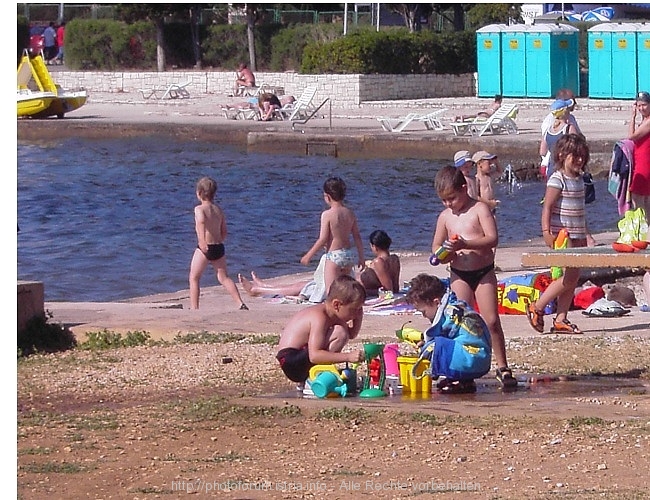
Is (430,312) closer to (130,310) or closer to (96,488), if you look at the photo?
(96,488)

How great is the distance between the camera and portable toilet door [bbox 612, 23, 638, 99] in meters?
29.9

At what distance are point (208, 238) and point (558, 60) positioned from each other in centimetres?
2170

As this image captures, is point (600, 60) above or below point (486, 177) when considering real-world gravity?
above

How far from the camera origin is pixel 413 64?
35438 millimetres

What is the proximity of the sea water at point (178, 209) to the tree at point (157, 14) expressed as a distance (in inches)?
389

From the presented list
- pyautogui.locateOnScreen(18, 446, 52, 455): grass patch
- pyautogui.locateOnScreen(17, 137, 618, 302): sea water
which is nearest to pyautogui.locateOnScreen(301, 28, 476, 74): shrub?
pyautogui.locateOnScreen(17, 137, 618, 302): sea water

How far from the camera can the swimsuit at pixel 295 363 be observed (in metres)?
7.25

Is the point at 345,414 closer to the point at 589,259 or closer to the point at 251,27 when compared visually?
the point at 589,259

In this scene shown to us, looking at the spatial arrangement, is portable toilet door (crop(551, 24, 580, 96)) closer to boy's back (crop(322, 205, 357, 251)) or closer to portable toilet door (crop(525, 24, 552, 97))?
portable toilet door (crop(525, 24, 552, 97))

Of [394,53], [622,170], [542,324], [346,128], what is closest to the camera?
[542,324]

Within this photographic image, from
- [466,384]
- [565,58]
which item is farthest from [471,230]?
[565,58]

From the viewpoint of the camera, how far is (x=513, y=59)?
104ft

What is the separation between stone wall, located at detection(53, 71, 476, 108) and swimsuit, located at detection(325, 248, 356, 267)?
891 inches

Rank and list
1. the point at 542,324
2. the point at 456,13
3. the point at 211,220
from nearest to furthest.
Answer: the point at 542,324
the point at 211,220
the point at 456,13
